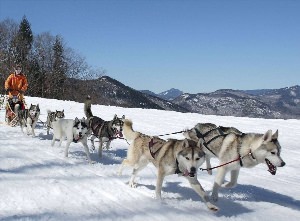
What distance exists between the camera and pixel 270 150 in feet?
19.2

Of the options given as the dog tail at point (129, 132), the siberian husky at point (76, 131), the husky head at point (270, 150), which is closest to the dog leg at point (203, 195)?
the husky head at point (270, 150)

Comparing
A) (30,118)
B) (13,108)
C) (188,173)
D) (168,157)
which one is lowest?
(188,173)

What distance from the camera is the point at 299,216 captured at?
6.23 meters

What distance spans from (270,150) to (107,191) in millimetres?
2813

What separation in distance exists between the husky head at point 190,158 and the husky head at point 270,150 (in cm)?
111

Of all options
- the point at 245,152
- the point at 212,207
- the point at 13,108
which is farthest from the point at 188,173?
the point at 13,108

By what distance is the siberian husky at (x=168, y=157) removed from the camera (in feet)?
18.0

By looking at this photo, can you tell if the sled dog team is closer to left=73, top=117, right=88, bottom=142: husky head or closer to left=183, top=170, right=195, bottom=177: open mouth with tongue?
Answer: left=183, top=170, right=195, bottom=177: open mouth with tongue

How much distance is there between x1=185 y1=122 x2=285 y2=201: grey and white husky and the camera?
585 centimetres

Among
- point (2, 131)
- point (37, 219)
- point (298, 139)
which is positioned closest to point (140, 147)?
point (37, 219)

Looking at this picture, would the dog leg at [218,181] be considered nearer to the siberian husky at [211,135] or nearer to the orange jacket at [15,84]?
the siberian husky at [211,135]

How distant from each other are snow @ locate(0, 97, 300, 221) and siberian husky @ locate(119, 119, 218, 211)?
0.37 m

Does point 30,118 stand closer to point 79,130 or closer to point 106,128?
point 106,128

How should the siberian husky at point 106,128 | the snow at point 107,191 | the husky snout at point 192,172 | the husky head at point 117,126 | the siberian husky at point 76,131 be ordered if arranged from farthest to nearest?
1. the husky head at point 117,126
2. the siberian husky at point 106,128
3. the siberian husky at point 76,131
4. the husky snout at point 192,172
5. the snow at point 107,191
